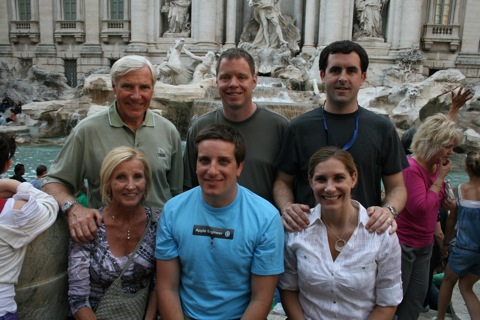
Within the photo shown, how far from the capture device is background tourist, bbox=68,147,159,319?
227 cm

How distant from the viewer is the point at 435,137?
2949mm

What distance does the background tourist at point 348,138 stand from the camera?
2557mm

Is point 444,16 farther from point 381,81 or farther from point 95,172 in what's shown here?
point 95,172

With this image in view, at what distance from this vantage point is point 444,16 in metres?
18.7

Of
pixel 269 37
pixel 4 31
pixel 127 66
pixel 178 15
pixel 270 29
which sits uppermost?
pixel 178 15

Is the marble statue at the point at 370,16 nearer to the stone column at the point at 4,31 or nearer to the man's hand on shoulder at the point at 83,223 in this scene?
the stone column at the point at 4,31

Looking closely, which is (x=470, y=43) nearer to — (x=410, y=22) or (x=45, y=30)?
(x=410, y=22)

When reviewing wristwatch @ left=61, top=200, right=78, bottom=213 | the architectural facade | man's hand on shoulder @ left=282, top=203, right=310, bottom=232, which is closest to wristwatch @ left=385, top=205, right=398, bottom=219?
man's hand on shoulder @ left=282, top=203, right=310, bottom=232

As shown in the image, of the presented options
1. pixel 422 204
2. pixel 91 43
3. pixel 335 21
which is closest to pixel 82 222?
pixel 422 204

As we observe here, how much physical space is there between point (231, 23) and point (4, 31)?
12.4 meters

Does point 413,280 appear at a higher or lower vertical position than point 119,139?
lower

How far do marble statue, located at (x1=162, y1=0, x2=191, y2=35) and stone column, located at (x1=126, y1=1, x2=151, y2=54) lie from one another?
0.96 metres

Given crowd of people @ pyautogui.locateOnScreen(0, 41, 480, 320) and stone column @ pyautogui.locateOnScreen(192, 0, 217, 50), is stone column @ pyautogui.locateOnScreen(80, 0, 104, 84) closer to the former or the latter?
stone column @ pyautogui.locateOnScreen(192, 0, 217, 50)

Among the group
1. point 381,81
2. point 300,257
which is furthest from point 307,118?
point 381,81
